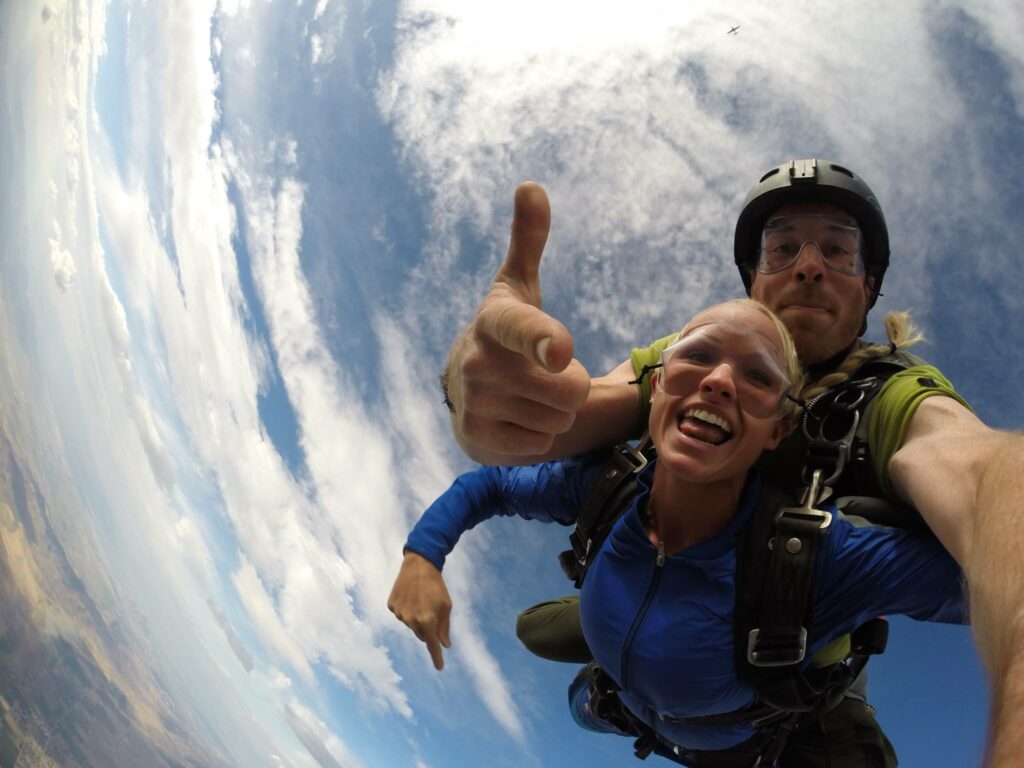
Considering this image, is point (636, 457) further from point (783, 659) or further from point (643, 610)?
point (783, 659)

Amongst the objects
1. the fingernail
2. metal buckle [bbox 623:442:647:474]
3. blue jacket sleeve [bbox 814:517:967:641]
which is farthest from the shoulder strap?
the fingernail

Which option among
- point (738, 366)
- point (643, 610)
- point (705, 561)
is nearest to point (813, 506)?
point (705, 561)

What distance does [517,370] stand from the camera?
1404mm

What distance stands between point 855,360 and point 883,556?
0.95 metres

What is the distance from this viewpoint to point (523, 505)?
8.88 feet

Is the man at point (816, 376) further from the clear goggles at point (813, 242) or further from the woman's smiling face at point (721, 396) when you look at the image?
the woman's smiling face at point (721, 396)

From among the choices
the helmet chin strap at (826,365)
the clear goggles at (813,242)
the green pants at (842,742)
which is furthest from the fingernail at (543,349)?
the green pants at (842,742)

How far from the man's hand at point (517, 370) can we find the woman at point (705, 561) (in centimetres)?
62

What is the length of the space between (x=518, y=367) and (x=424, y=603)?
1.25m

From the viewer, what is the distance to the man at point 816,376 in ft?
2.85

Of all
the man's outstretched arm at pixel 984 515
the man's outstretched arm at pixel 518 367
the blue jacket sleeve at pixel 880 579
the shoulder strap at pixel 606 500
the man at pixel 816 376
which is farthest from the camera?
the shoulder strap at pixel 606 500

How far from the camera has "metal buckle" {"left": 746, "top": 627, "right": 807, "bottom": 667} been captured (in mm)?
1646

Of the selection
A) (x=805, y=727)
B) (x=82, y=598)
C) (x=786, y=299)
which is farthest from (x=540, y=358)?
(x=82, y=598)

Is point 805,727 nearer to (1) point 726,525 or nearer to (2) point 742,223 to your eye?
(1) point 726,525
